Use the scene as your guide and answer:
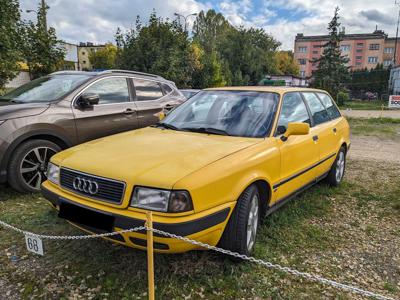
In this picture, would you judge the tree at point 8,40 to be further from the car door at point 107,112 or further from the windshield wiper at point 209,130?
the windshield wiper at point 209,130

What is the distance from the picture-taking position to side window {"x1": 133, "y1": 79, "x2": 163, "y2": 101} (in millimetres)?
5621

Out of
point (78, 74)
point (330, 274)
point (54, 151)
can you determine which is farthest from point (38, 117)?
point (330, 274)

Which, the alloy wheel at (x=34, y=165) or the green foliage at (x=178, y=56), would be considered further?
the green foliage at (x=178, y=56)

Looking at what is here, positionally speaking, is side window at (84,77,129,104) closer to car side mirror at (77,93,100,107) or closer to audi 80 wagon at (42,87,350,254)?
car side mirror at (77,93,100,107)

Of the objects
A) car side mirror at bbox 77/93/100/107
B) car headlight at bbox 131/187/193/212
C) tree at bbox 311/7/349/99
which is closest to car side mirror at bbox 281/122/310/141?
car headlight at bbox 131/187/193/212

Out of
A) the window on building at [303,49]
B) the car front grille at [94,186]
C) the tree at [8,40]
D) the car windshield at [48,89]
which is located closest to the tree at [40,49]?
the tree at [8,40]

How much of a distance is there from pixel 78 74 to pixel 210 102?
255 cm

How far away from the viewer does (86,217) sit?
2523mm

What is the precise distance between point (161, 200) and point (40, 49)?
9.19 metres

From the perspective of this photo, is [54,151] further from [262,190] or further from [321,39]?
[321,39]

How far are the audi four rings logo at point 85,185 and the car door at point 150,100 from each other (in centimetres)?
296

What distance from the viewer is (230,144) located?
2.99 metres

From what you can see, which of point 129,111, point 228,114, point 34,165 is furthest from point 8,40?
point 228,114

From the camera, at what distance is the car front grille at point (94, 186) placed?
2.41 m
